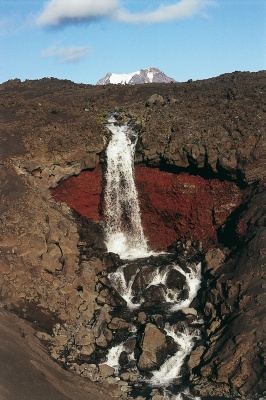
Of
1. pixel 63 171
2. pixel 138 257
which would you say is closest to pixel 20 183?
pixel 63 171

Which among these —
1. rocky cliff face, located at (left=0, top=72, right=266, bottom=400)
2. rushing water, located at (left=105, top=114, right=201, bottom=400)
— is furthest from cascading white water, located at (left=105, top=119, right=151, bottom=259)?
rocky cliff face, located at (left=0, top=72, right=266, bottom=400)

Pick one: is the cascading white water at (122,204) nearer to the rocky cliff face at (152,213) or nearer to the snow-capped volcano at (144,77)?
the rocky cliff face at (152,213)

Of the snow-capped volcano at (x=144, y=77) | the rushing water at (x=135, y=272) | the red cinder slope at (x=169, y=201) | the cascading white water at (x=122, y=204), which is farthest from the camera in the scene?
the snow-capped volcano at (x=144, y=77)

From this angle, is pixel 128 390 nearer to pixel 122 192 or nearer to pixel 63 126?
pixel 122 192

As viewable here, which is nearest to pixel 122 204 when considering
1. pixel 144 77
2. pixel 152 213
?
pixel 152 213

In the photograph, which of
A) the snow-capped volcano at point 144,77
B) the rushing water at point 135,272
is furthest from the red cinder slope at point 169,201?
the snow-capped volcano at point 144,77

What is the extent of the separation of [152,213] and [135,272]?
6.01 meters

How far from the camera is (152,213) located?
36.8 meters

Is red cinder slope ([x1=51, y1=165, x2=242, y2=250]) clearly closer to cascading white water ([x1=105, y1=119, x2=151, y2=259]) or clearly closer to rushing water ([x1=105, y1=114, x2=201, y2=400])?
cascading white water ([x1=105, y1=119, x2=151, y2=259])

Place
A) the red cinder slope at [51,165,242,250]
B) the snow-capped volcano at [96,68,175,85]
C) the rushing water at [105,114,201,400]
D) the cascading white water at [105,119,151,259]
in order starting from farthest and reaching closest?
the snow-capped volcano at [96,68,175,85] < the cascading white water at [105,119,151,259] < the red cinder slope at [51,165,242,250] < the rushing water at [105,114,201,400]

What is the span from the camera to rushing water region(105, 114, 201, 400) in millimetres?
26128

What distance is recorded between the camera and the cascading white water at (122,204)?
120 ft

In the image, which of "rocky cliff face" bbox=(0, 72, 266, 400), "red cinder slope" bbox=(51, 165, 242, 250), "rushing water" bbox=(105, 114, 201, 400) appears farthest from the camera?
"red cinder slope" bbox=(51, 165, 242, 250)

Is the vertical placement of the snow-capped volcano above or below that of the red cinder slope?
above
